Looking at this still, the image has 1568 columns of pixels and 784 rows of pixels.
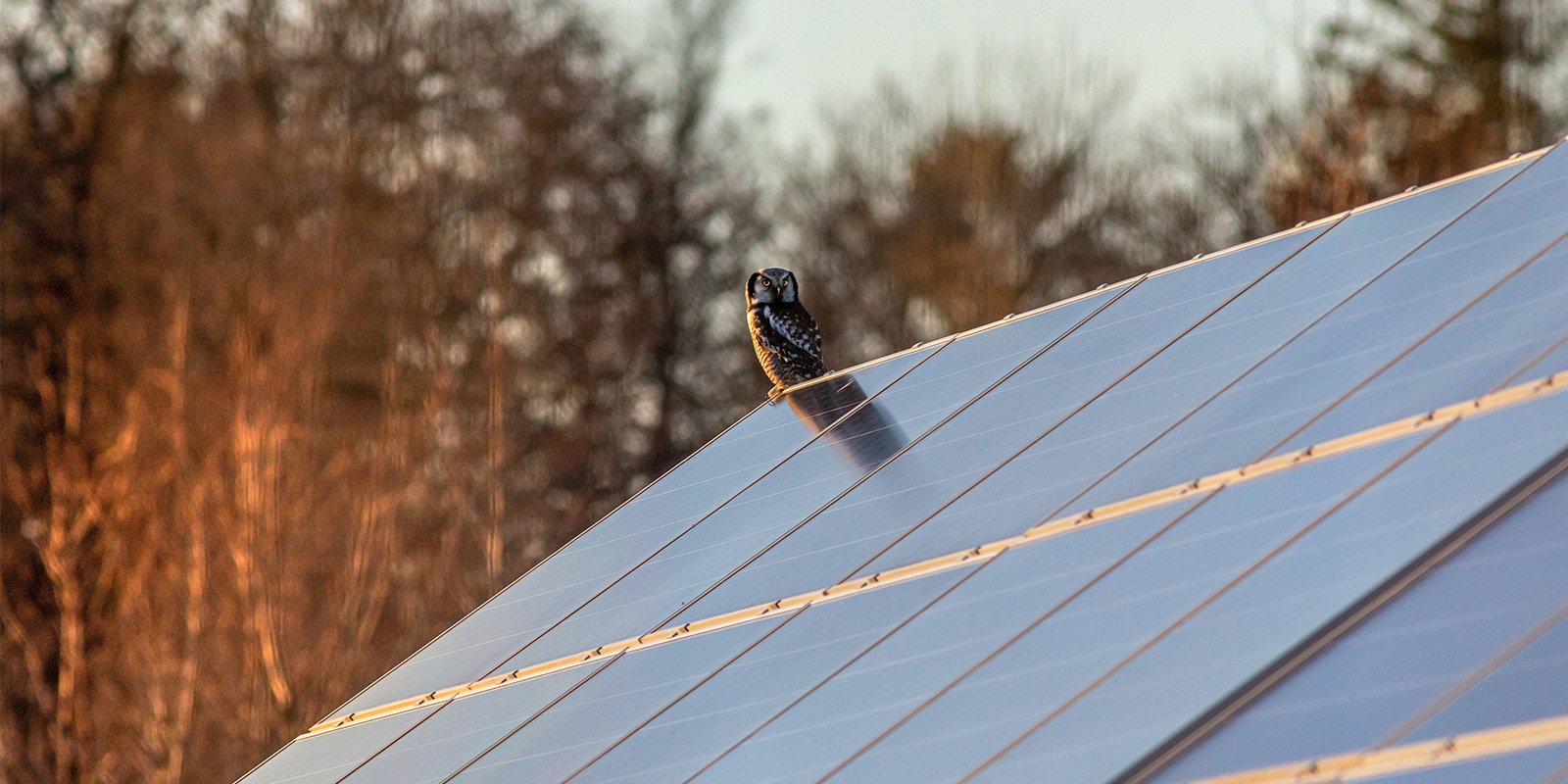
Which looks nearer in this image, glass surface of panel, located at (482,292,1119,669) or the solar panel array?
the solar panel array

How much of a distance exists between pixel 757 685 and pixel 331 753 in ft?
8.42

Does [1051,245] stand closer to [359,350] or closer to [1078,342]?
[359,350]

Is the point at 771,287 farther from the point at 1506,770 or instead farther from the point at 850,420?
the point at 1506,770

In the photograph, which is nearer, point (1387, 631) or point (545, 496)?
point (1387, 631)

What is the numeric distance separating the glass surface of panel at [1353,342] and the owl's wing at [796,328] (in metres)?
6.08

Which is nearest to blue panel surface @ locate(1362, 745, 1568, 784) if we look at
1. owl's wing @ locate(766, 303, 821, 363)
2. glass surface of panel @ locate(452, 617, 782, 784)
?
glass surface of panel @ locate(452, 617, 782, 784)

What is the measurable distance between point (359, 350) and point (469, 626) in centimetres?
2608

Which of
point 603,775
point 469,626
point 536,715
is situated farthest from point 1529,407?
point 469,626

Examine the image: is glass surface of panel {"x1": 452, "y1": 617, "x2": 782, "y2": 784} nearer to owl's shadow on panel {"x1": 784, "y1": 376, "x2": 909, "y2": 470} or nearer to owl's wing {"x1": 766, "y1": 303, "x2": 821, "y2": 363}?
owl's shadow on panel {"x1": 784, "y1": 376, "x2": 909, "y2": 470}

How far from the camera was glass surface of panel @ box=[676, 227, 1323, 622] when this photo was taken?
631 centimetres

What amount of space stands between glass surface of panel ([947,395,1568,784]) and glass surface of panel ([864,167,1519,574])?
1.06 m

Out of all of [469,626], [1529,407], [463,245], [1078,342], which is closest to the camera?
[1529,407]

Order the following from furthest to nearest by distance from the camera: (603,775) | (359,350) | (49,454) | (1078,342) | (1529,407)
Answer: (359,350) → (49,454) → (1078,342) → (603,775) → (1529,407)

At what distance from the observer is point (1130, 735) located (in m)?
4.01
